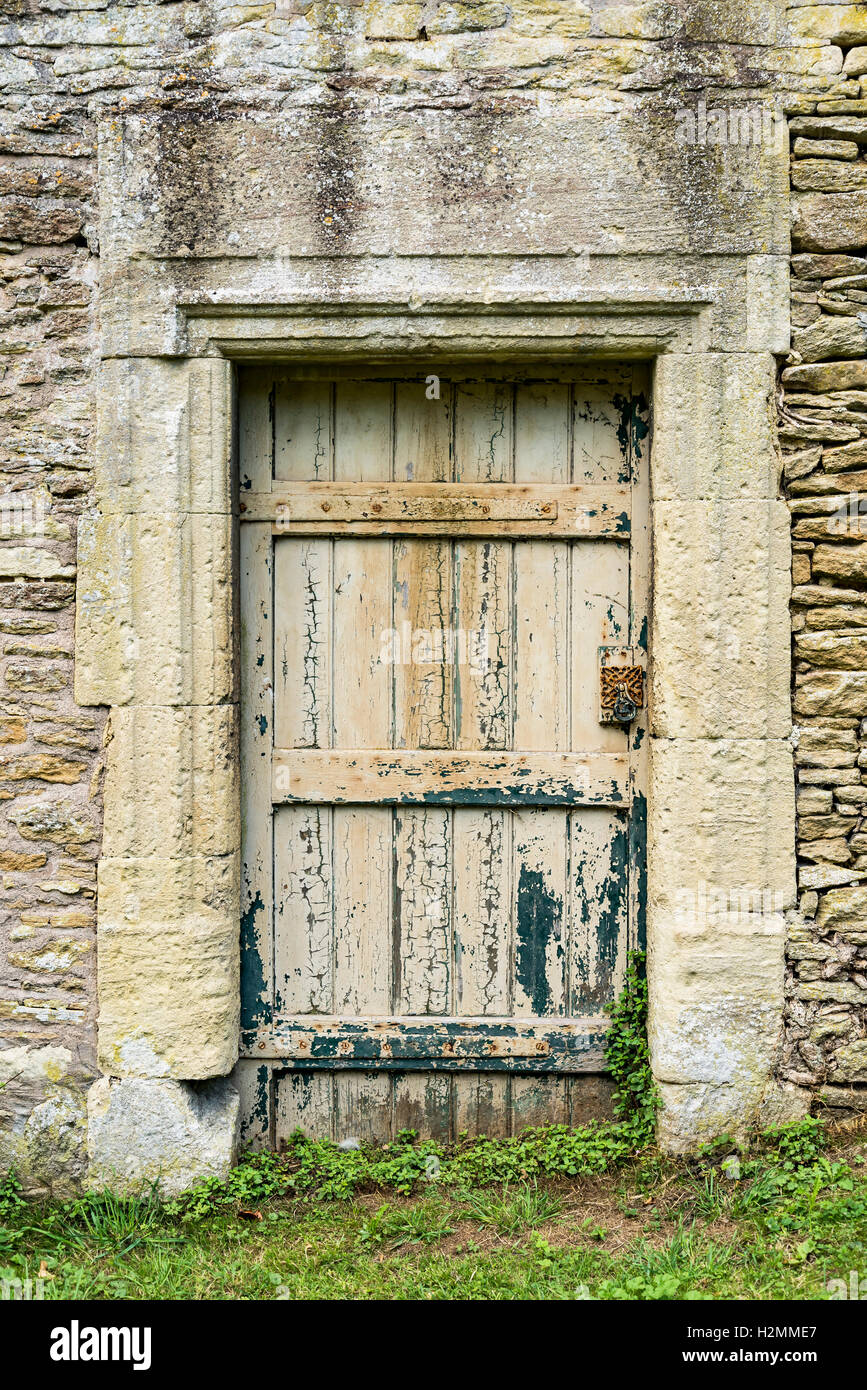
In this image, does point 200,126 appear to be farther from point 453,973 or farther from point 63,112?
point 453,973

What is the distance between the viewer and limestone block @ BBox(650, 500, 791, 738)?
104 inches

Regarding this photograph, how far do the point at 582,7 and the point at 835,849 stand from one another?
2.34m

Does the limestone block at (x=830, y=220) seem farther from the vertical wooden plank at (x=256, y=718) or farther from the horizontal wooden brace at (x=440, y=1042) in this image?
the horizontal wooden brace at (x=440, y=1042)

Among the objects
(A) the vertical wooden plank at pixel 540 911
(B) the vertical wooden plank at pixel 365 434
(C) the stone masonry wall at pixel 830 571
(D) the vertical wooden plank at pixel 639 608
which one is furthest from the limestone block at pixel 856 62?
(A) the vertical wooden plank at pixel 540 911

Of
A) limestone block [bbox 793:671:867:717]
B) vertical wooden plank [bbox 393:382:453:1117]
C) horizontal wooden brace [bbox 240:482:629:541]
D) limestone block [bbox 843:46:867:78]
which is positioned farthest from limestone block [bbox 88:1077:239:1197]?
limestone block [bbox 843:46:867:78]

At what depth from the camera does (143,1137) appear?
8.91 ft

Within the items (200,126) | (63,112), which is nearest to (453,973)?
(200,126)

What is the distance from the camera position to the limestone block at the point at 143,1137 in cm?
271

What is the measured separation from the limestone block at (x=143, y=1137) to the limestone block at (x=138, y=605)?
1.08 metres

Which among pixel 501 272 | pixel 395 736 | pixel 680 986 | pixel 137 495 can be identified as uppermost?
pixel 501 272

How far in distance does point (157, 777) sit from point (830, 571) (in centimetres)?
191

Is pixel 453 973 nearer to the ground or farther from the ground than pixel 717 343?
nearer to the ground

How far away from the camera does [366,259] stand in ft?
8.66

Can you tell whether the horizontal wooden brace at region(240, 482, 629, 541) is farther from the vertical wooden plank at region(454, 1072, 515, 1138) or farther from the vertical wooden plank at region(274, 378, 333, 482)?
the vertical wooden plank at region(454, 1072, 515, 1138)
